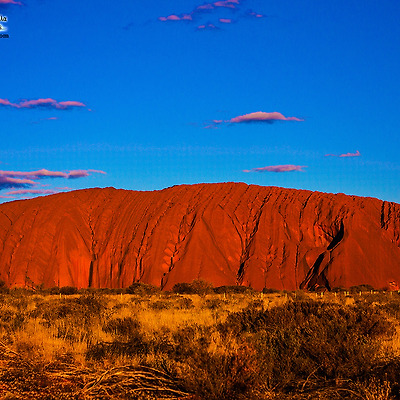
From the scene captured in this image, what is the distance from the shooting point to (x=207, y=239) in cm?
5759

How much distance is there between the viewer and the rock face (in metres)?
53.4

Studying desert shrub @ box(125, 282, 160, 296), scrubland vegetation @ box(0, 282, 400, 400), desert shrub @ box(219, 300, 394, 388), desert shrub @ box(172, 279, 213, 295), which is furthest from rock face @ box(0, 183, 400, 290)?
scrubland vegetation @ box(0, 282, 400, 400)

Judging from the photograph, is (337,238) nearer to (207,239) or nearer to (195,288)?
(207,239)

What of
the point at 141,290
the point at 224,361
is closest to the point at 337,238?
the point at 141,290

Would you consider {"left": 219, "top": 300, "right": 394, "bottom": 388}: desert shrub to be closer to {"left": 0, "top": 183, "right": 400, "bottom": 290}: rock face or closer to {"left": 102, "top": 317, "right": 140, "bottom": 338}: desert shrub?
{"left": 102, "top": 317, "right": 140, "bottom": 338}: desert shrub

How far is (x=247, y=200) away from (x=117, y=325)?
5453cm

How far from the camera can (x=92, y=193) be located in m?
73.1

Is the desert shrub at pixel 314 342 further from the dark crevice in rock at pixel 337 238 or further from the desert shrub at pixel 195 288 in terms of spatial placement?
the dark crevice in rock at pixel 337 238

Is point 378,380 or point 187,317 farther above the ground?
point 378,380

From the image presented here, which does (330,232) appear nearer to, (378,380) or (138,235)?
(138,235)

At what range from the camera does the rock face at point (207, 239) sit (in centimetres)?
5344

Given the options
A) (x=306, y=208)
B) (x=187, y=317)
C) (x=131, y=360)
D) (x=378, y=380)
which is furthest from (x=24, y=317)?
(x=306, y=208)

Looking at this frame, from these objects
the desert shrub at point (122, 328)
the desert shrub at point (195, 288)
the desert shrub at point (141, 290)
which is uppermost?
the desert shrub at point (122, 328)

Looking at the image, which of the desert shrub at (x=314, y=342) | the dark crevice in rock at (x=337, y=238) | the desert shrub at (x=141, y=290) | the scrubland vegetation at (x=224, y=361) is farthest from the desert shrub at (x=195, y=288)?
the desert shrub at (x=314, y=342)
